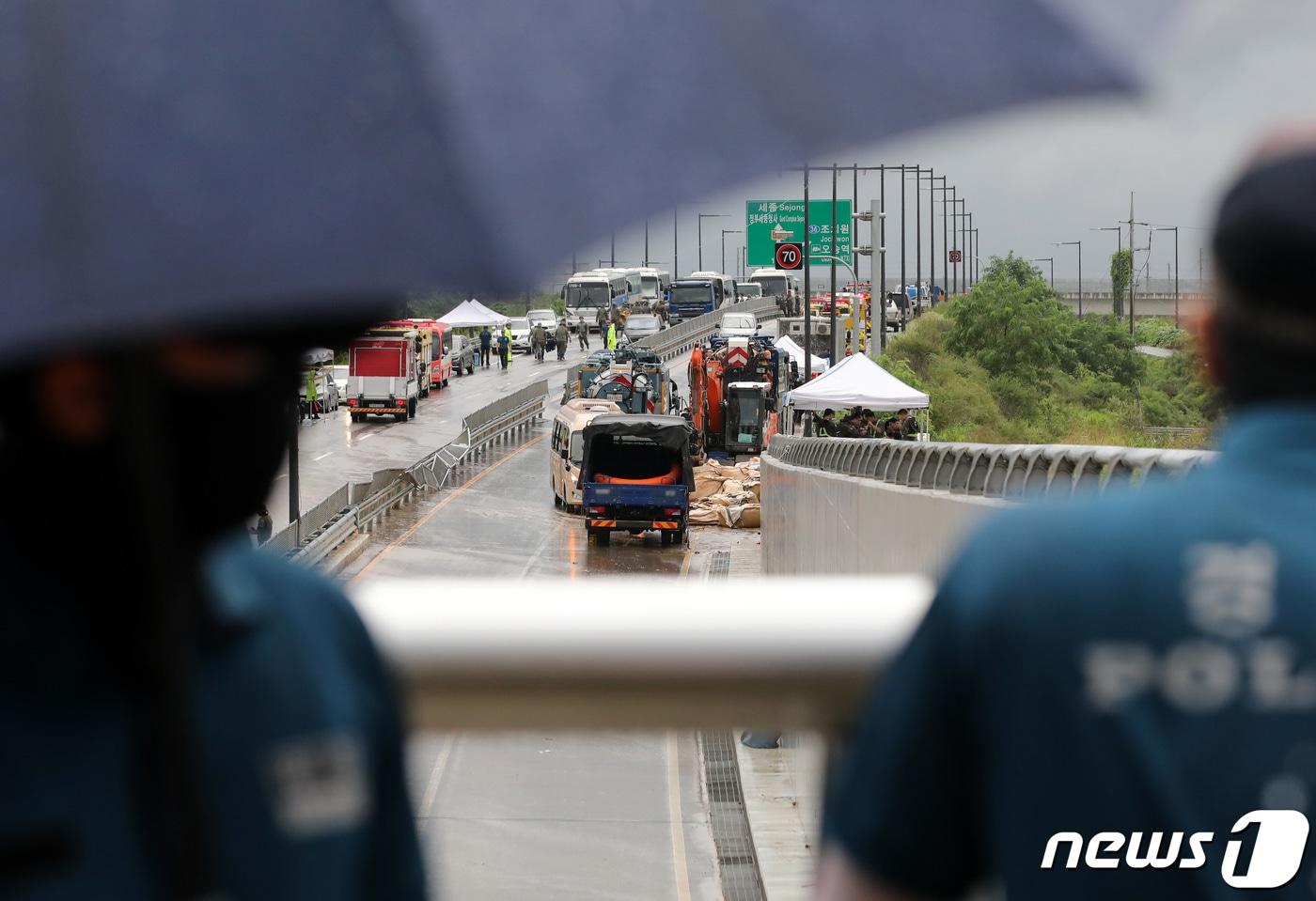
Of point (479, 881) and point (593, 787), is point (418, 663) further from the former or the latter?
point (593, 787)

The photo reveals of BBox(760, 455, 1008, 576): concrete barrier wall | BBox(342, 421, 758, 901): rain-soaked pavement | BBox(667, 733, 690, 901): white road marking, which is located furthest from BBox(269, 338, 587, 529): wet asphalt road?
BBox(667, 733, 690, 901): white road marking

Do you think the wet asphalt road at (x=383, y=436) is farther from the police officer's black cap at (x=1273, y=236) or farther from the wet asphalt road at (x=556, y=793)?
the police officer's black cap at (x=1273, y=236)

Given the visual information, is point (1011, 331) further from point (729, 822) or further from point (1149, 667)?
point (1149, 667)

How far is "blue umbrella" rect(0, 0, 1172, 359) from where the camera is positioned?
139 cm

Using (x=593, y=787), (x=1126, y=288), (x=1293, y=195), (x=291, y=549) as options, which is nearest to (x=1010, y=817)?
(x=1293, y=195)

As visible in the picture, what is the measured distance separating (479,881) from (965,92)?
18056mm

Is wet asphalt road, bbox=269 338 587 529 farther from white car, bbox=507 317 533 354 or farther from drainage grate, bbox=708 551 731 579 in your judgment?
drainage grate, bbox=708 551 731 579

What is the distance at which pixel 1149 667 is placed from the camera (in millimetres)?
1822

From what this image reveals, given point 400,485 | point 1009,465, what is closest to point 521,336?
point 400,485

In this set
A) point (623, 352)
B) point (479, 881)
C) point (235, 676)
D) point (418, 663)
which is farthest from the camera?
point (623, 352)

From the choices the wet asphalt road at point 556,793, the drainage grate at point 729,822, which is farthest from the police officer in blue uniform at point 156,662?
the drainage grate at point 729,822

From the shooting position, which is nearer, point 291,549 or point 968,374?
point 291,549

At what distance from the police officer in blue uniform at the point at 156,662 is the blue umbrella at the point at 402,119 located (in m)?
0.13

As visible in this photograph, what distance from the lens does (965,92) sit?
153 centimetres
